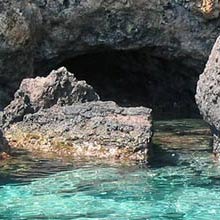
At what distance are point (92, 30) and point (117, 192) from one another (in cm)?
922

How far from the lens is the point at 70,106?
14.2 meters

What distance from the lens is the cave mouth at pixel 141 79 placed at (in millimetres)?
20766

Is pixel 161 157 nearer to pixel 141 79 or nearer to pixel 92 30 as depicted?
pixel 92 30

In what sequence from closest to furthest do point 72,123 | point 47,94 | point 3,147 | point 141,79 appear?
point 3,147 < point 72,123 < point 47,94 < point 141,79

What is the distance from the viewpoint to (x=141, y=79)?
22.0 meters

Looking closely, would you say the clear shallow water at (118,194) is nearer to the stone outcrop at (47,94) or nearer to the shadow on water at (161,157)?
the shadow on water at (161,157)

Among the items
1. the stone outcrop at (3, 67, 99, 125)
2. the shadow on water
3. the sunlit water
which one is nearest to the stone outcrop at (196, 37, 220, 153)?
the sunlit water

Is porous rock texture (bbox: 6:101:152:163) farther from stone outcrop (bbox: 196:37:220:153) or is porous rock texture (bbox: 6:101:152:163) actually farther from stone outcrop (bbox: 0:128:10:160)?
stone outcrop (bbox: 196:37:220:153)

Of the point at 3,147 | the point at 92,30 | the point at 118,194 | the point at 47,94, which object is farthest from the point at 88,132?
the point at 92,30

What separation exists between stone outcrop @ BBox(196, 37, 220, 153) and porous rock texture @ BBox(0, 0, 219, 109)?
532 cm

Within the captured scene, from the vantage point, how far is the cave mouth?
68.1 feet

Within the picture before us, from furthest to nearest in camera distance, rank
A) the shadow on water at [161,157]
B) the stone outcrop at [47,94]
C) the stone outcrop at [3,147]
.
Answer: the stone outcrop at [47,94]
the stone outcrop at [3,147]
the shadow on water at [161,157]

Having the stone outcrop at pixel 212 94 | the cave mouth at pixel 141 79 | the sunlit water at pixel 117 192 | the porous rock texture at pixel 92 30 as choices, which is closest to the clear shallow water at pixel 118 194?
the sunlit water at pixel 117 192

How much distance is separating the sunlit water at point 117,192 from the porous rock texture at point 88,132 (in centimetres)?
66
